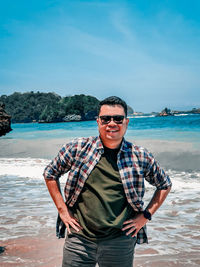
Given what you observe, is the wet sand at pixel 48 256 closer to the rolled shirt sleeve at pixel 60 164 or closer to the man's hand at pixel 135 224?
the man's hand at pixel 135 224

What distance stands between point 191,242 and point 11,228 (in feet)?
10.6

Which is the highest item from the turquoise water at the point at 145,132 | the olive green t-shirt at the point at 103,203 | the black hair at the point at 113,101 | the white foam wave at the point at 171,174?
the black hair at the point at 113,101

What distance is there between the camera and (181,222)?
205 inches

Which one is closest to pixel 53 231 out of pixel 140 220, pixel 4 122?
pixel 140 220

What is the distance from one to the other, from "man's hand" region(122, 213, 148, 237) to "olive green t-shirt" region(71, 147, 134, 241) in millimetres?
51

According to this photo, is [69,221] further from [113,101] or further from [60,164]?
[113,101]

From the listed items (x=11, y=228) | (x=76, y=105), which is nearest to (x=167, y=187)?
(x=11, y=228)

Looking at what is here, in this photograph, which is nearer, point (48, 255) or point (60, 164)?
point (60, 164)

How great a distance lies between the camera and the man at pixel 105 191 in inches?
85.0

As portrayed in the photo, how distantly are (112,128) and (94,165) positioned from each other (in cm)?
36

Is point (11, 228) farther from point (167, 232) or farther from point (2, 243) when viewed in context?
point (167, 232)

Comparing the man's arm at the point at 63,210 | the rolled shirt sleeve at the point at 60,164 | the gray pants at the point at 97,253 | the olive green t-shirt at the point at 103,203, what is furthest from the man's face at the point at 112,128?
the gray pants at the point at 97,253

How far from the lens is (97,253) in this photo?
7.17ft

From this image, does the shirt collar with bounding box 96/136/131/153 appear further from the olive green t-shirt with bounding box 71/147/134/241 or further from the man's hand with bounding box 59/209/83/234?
the man's hand with bounding box 59/209/83/234
